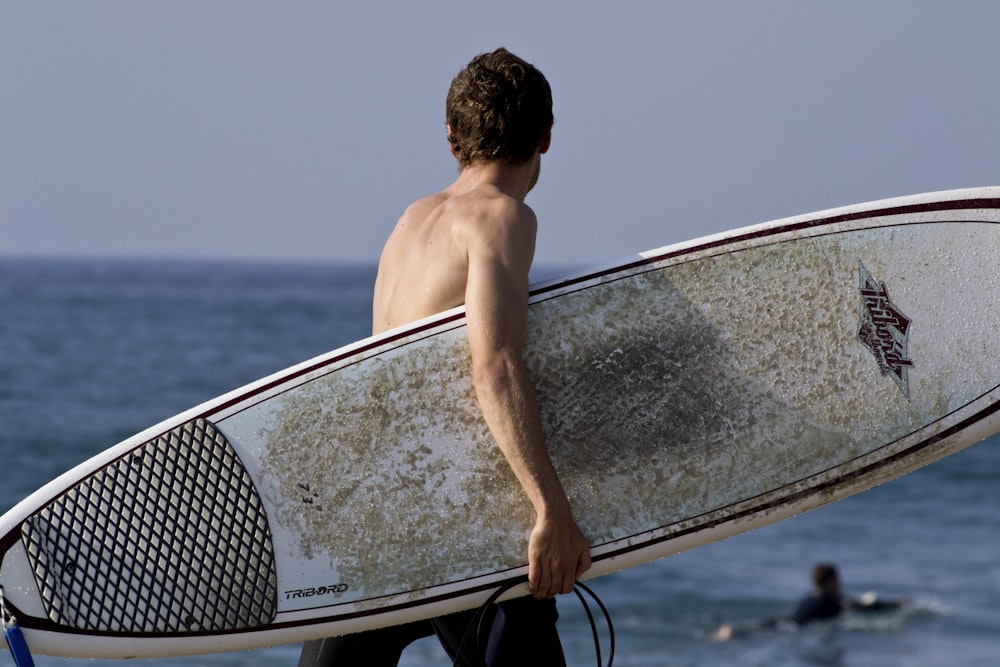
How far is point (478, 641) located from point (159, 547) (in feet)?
2.47

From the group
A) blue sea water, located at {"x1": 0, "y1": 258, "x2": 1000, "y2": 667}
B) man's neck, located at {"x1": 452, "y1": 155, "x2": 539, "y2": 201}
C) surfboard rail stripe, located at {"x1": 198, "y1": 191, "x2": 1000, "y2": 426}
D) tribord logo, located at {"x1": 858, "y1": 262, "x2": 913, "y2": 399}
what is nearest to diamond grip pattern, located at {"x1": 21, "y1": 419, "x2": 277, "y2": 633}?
surfboard rail stripe, located at {"x1": 198, "y1": 191, "x2": 1000, "y2": 426}

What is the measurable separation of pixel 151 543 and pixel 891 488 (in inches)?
616

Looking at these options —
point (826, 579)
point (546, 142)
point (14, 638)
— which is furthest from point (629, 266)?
point (826, 579)

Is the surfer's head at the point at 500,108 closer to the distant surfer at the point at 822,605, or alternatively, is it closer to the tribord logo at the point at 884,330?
the tribord logo at the point at 884,330

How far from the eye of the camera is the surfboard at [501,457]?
2.70m

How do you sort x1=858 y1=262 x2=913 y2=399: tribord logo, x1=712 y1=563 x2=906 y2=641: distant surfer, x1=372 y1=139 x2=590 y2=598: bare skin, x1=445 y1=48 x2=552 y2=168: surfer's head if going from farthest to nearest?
x1=712 y1=563 x2=906 y2=641: distant surfer, x1=858 y1=262 x2=913 y2=399: tribord logo, x1=445 y1=48 x2=552 y2=168: surfer's head, x1=372 y1=139 x2=590 y2=598: bare skin

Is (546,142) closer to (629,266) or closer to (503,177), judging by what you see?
(503,177)

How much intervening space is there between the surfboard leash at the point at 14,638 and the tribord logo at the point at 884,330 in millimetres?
2019

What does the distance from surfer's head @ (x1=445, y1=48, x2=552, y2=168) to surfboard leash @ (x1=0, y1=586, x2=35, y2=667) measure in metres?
1.40

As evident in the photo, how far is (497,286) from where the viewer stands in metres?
2.36

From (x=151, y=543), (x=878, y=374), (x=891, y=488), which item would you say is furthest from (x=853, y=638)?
(x=151, y=543)

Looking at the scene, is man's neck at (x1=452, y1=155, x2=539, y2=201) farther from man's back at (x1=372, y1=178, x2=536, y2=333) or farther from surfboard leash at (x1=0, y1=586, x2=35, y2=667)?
surfboard leash at (x1=0, y1=586, x2=35, y2=667)

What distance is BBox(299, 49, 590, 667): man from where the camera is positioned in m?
2.37

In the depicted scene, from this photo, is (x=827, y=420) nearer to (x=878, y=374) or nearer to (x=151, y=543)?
(x=878, y=374)
